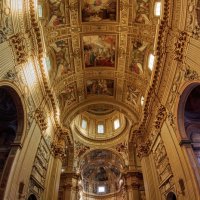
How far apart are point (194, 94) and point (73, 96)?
1125 cm

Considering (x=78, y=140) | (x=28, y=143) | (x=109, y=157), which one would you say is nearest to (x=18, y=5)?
(x=28, y=143)

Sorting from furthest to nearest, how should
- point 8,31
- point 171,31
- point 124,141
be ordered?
point 124,141 → point 171,31 → point 8,31

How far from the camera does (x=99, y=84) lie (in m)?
20.0

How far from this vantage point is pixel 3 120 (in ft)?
40.4

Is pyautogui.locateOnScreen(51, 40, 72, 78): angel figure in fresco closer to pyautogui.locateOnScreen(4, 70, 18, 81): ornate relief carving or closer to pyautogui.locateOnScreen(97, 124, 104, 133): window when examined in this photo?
pyautogui.locateOnScreen(4, 70, 18, 81): ornate relief carving

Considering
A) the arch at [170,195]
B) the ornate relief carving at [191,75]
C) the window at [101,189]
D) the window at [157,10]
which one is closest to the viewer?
the ornate relief carving at [191,75]

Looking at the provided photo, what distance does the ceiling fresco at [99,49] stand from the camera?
46.2ft

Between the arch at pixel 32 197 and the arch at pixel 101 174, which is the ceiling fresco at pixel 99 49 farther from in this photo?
the arch at pixel 101 174

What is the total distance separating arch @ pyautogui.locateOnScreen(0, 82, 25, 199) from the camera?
381 inches

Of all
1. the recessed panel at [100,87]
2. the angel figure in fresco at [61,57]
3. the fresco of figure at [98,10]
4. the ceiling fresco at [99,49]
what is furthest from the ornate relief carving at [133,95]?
the fresco of figure at [98,10]

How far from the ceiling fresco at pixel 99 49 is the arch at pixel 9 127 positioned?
186 inches

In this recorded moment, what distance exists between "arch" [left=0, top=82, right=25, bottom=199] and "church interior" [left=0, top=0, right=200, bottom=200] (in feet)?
0.18

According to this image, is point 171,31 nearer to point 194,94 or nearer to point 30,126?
point 194,94

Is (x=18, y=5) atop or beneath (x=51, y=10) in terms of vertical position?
beneath
